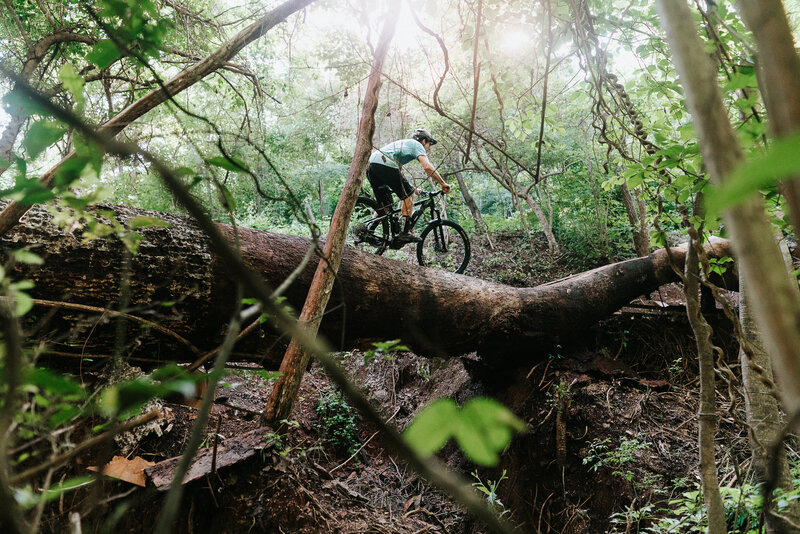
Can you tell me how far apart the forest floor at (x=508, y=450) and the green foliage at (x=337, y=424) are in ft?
0.06

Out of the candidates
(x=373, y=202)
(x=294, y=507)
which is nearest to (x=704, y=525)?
(x=294, y=507)

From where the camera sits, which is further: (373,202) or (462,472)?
(373,202)

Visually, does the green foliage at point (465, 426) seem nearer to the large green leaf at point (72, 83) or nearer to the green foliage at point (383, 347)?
the green foliage at point (383, 347)

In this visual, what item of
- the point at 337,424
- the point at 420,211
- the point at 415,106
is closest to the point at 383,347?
the point at 337,424

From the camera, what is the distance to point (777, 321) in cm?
34

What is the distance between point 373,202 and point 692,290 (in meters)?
4.60

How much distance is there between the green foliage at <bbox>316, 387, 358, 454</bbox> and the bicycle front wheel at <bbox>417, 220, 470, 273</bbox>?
2495mm

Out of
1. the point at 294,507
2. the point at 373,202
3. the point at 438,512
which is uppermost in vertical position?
the point at 373,202

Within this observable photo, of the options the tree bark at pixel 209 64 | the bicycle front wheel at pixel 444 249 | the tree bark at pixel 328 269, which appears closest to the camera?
the tree bark at pixel 209 64

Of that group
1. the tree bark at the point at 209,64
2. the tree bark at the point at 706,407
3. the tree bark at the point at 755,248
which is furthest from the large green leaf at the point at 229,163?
the tree bark at the point at 209,64

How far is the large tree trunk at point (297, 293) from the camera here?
212cm

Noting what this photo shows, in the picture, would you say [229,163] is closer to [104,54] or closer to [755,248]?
[104,54]

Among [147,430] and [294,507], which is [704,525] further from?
[147,430]

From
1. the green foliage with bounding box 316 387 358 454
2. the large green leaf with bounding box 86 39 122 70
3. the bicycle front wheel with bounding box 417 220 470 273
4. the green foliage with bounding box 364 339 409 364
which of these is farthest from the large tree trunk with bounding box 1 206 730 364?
the bicycle front wheel with bounding box 417 220 470 273
